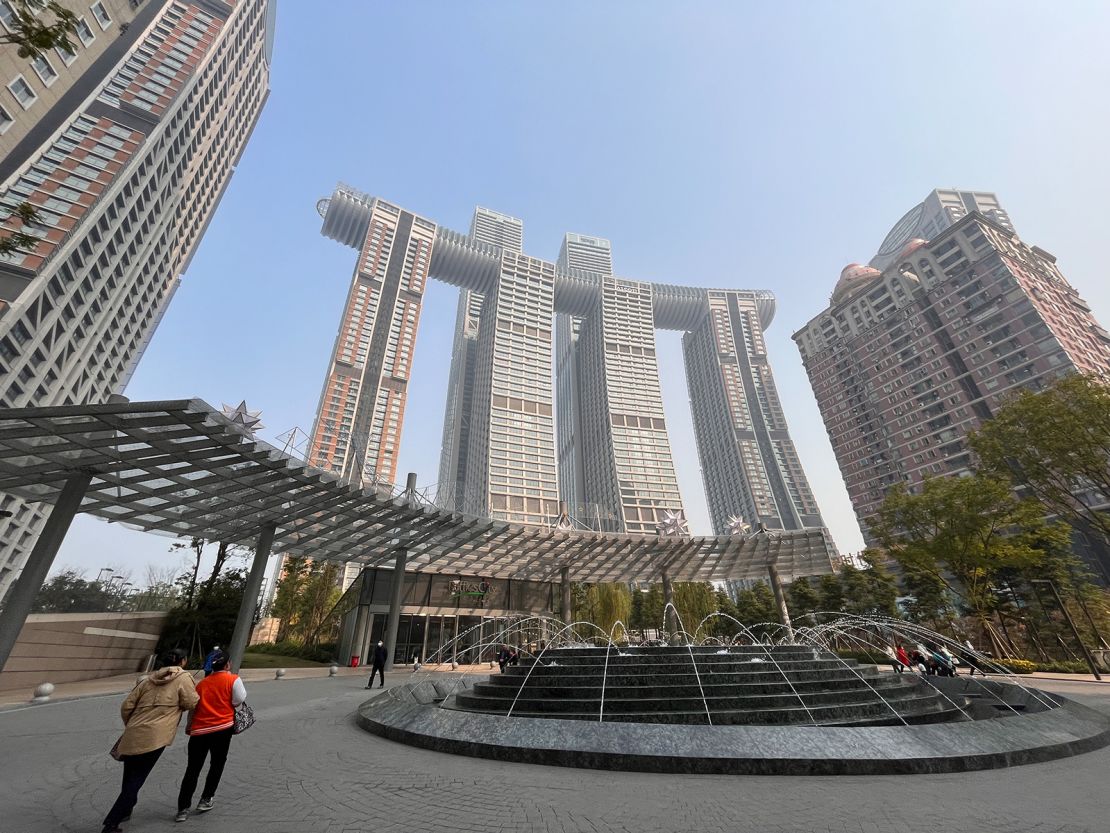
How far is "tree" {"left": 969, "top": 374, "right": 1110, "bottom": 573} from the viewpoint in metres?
17.3

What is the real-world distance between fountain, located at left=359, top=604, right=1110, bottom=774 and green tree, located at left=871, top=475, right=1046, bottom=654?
59.3 feet

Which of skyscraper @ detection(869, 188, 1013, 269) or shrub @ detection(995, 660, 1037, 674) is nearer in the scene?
shrub @ detection(995, 660, 1037, 674)

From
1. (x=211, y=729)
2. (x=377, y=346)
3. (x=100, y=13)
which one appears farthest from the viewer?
(x=377, y=346)

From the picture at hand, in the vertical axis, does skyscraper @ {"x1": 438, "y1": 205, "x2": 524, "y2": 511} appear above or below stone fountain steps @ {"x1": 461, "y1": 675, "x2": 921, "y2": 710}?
above

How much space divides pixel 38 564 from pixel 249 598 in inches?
287

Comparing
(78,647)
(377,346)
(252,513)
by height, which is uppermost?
(377,346)

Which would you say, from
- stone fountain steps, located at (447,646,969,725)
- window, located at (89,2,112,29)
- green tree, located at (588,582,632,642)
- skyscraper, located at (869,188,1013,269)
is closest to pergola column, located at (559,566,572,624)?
green tree, located at (588,582,632,642)

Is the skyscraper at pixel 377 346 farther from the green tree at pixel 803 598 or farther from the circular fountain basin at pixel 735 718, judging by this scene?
the circular fountain basin at pixel 735 718

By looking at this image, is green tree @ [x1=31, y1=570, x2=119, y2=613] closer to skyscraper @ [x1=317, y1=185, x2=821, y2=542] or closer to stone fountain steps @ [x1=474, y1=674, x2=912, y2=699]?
stone fountain steps @ [x1=474, y1=674, x2=912, y2=699]

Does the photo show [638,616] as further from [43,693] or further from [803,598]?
[43,693]

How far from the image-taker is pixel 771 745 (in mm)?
5566

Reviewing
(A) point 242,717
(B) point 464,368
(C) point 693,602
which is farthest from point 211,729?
(B) point 464,368

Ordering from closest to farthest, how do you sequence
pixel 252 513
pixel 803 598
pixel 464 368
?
pixel 252 513 → pixel 803 598 → pixel 464 368

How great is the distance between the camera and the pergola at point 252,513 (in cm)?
1280
